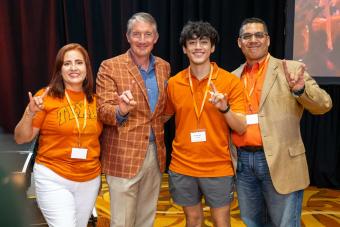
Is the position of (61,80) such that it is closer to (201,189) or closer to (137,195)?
(137,195)

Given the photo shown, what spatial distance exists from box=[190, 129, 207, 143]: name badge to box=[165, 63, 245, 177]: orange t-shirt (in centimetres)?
2

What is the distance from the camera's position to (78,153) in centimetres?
200

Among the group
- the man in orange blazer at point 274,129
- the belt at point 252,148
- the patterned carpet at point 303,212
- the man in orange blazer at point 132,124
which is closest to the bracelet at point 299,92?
the man in orange blazer at point 274,129

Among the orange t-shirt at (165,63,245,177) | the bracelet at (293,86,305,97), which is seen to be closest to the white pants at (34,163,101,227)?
the orange t-shirt at (165,63,245,177)

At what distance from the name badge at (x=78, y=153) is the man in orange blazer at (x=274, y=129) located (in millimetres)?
824

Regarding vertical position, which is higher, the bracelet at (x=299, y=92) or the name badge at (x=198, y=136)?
the bracelet at (x=299, y=92)

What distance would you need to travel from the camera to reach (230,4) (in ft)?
14.6

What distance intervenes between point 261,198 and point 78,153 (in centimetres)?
106

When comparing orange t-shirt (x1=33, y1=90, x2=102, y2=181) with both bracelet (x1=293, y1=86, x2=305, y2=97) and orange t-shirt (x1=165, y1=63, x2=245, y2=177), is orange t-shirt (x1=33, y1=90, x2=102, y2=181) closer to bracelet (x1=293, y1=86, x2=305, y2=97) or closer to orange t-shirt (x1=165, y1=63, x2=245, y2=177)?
orange t-shirt (x1=165, y1=63, x2=245, y2=177)

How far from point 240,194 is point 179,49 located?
Answer: 2.65 metres

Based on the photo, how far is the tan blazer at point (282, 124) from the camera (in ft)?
6.67

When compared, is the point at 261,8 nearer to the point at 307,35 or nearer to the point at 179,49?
the point at 307,35

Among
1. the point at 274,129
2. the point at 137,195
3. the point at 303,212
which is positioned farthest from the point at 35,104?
the point at 303,212

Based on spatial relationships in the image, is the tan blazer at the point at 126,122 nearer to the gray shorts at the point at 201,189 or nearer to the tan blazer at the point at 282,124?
the gray shorts at the point at 201,189
